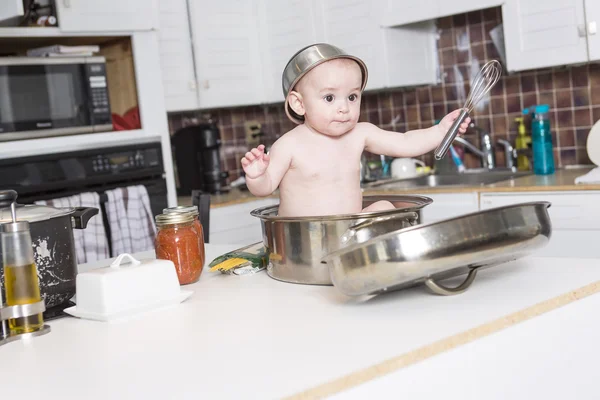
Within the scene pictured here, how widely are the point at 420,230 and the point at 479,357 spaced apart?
7.9 inches

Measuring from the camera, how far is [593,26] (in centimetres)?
295

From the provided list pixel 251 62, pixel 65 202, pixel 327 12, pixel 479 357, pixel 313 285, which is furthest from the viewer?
pixel 251 62

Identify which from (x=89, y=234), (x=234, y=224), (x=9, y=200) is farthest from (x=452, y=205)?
(x=9, y=200)

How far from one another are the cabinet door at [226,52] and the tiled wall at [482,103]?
39cm

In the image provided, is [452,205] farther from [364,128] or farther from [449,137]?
[449,137]

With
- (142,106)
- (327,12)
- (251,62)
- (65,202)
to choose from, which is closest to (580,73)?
(327,12)

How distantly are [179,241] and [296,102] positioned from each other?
36 cm

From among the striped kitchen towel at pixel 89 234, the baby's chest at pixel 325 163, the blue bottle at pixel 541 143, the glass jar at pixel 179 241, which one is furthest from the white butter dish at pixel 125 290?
the blue bottle at pixel 541 143

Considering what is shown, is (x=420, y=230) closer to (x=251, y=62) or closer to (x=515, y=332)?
(x=515, y=332)

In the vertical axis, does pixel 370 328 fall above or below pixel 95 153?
below

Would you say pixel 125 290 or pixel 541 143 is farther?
pixel 541 143

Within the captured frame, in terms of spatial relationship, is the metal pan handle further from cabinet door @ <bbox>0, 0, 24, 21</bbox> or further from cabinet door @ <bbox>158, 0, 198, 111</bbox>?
cabinet door @ <bbox>158, 0, 198, 111</bbox>

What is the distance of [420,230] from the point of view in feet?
3.83

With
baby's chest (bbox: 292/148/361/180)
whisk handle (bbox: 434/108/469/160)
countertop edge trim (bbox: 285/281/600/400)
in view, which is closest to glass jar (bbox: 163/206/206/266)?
baby's chest (bbox: 292/148/361/180)
